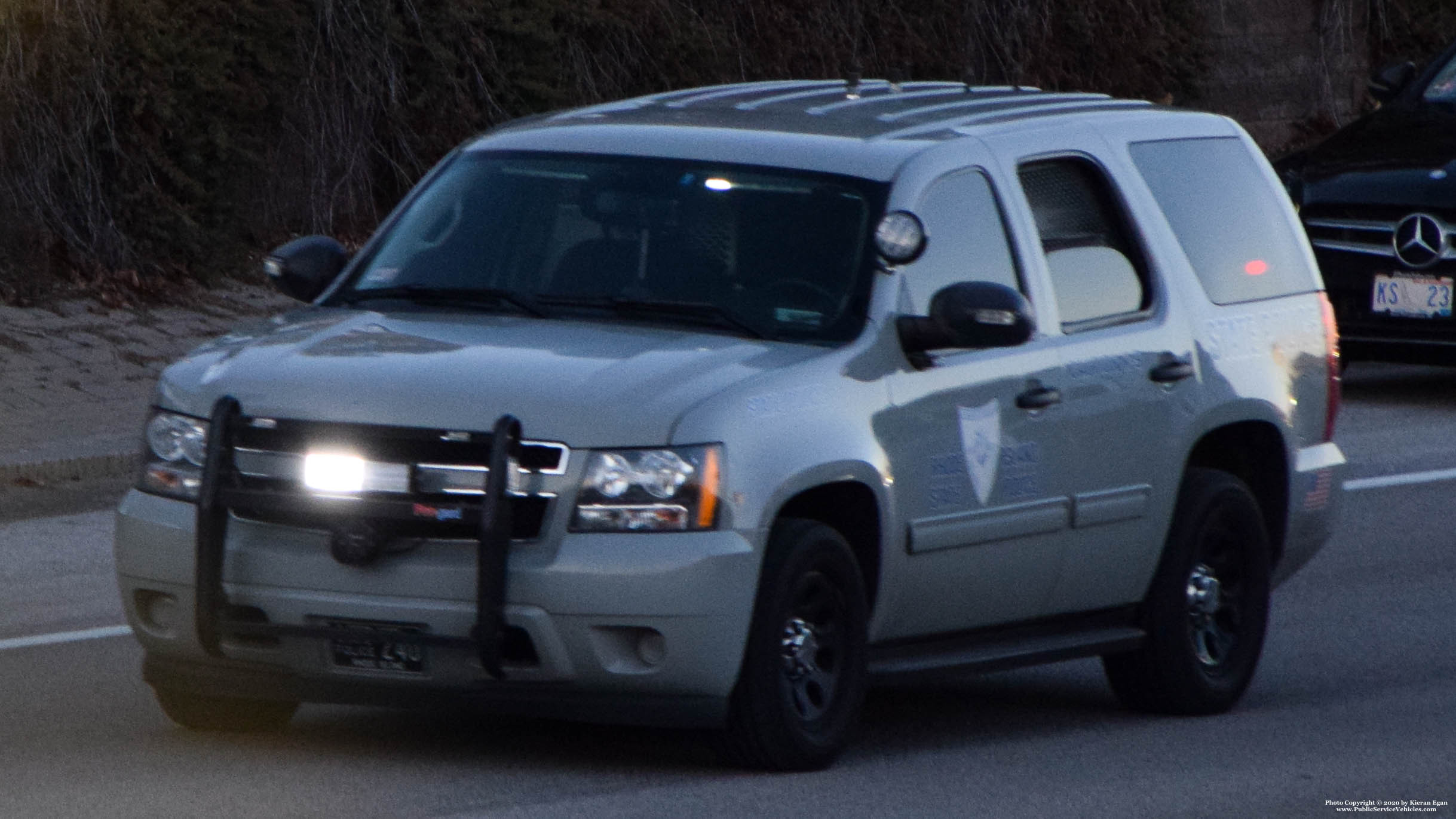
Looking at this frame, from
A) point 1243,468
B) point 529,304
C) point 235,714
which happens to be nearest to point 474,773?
point 235,714

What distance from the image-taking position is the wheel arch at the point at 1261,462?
27.2 feet

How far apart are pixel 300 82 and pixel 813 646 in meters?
11.6

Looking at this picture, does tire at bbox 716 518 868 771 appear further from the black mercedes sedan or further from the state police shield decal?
the black mercedes sedan

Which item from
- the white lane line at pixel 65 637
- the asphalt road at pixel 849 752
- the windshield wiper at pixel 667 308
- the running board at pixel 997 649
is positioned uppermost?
the windshield wiper at pixel 667 308

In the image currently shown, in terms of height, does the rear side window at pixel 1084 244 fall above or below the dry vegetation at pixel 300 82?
above

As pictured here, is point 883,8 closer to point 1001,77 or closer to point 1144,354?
point 1001,77

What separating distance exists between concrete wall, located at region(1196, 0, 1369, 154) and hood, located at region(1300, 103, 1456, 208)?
8.63 metres

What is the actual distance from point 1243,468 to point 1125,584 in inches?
36.7

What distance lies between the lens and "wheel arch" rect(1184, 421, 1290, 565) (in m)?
8.29

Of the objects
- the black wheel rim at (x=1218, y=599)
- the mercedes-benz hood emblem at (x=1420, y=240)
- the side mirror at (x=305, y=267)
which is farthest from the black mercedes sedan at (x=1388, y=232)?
the side mirror at (x=305, y=267)

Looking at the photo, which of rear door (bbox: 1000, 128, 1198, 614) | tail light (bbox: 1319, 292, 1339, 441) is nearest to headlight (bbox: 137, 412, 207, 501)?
rear door (bbox: 1000, 128, 1198, 614)

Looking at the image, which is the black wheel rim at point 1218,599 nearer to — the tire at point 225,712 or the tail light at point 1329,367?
the tail light at point 1329,367

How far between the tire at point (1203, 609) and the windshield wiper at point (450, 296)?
2145mm

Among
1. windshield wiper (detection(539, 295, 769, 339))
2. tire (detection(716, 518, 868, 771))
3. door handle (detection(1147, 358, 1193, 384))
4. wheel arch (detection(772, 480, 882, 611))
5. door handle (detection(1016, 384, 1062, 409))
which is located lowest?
tire (detection(716, 518, 868, 771))
